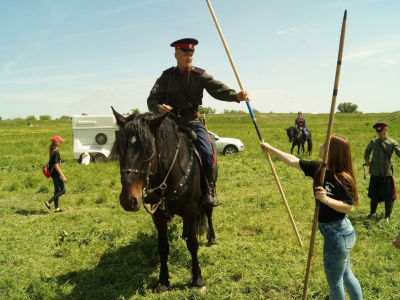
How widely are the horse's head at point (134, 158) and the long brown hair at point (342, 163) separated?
208 centimetres

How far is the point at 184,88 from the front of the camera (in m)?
4.98

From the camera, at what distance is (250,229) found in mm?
6934

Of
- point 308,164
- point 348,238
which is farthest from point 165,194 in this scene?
point 348,238

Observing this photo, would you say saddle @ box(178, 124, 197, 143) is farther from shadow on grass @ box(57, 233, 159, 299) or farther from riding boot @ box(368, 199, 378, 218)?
riding boot @ box(368, 199, 378, 218)

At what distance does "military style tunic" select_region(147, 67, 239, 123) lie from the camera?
4.91 meters

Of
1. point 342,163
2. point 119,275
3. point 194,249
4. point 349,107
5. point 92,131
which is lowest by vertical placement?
point 119,275

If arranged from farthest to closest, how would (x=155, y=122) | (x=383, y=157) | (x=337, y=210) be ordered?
1. (x=383, y=157)
2. (x=155, y=122)
3. (x=337, y=210)

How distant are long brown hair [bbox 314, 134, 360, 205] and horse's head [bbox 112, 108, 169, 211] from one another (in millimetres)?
2076

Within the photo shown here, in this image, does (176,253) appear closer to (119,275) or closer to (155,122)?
(119,275)

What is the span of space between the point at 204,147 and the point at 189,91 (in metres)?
0.98

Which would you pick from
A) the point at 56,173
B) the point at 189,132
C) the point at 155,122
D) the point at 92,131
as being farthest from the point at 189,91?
the point at 92,131

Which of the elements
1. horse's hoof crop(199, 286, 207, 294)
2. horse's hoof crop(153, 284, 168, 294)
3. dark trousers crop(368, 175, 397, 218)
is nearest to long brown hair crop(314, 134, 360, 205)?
horse's hoof crop(199, 286, 207, 294)

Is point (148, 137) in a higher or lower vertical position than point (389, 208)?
higher

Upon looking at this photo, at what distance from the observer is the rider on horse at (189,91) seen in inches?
190
